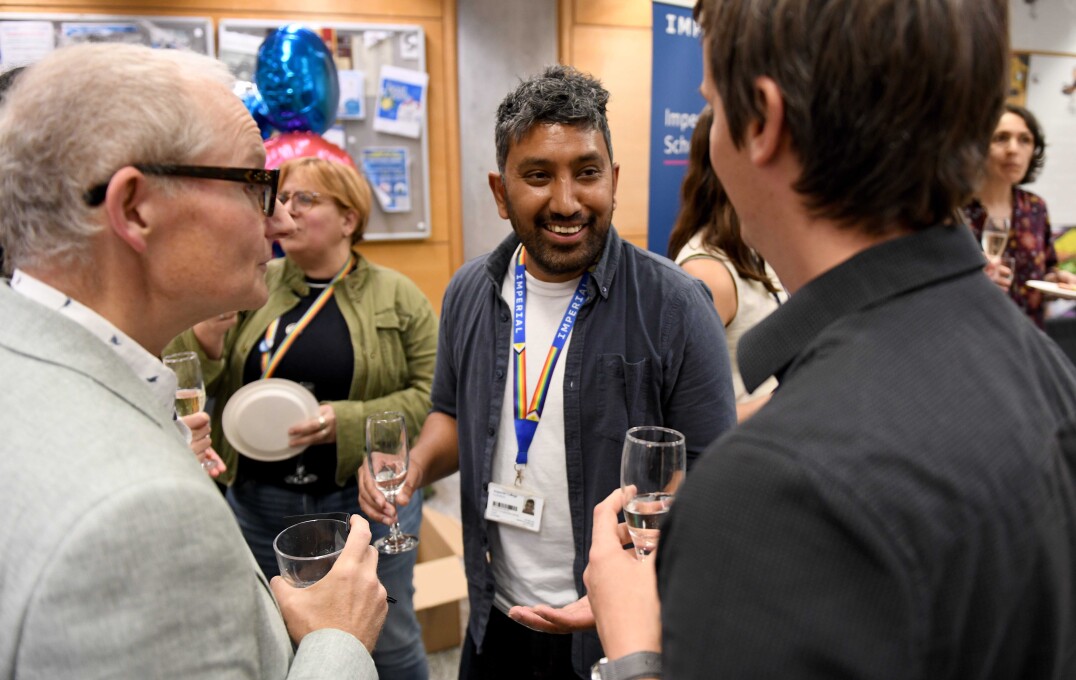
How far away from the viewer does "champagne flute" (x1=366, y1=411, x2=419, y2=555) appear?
1.78 meters

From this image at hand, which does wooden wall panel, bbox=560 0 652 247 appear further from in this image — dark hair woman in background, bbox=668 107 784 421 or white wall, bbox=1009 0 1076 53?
white wall, bbox=1009 0 1076 53

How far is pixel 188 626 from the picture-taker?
0.81 metres

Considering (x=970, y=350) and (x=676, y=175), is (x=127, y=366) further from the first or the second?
(x=676, y=175)

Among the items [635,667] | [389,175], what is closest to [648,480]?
[635,667]

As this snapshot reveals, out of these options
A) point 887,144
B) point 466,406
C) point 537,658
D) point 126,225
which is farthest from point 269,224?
point 537,658

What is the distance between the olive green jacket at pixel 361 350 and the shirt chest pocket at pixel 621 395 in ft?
3.06

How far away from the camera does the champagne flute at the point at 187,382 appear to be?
1.84m

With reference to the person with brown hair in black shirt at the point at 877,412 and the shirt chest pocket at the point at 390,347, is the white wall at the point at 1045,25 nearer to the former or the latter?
the shirt chest pocket at the point at 390,347

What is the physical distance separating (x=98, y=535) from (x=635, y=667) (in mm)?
608

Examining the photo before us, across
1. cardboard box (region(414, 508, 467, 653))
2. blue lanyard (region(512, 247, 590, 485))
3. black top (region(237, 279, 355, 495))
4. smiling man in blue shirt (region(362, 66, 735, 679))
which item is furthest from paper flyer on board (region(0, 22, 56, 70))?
blue lanyard (region(512, 247, 590, 485))

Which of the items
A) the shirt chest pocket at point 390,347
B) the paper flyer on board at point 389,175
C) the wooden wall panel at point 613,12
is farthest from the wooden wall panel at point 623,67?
the shirt chest pocket at point 390,347

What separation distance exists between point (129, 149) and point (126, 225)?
0.33ft

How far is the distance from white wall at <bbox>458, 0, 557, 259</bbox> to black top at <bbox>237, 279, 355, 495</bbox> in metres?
2.91

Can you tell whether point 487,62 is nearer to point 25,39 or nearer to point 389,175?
point 389,175
